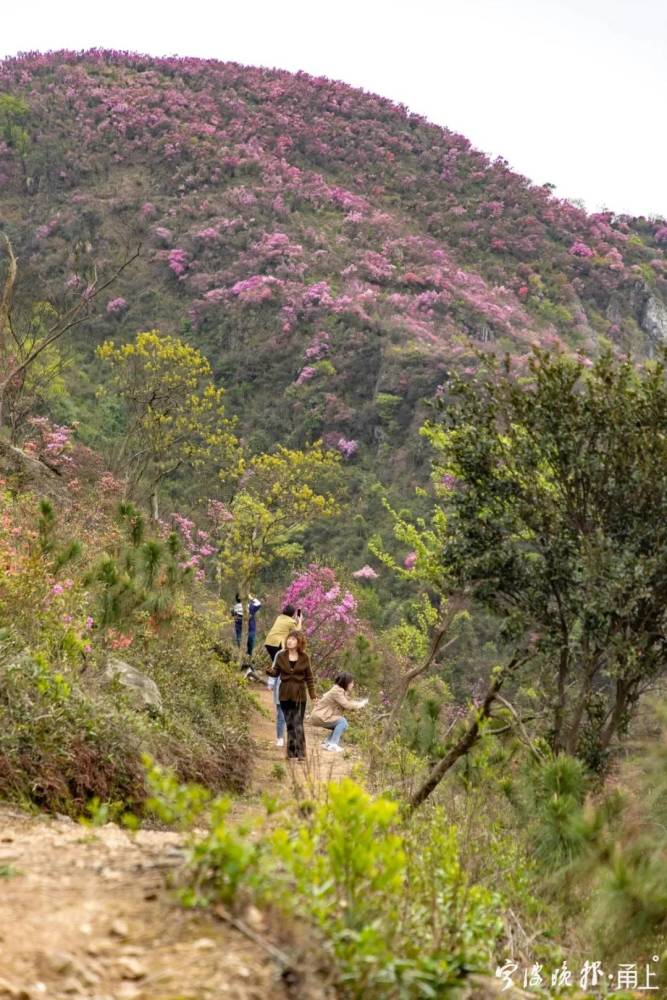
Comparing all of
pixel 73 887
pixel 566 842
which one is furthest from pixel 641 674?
pixel 73 887

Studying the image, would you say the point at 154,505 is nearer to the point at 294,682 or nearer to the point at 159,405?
the point at 159,405

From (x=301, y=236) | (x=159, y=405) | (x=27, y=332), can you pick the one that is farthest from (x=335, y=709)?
(x=301, y=236)

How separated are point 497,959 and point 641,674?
421 cm

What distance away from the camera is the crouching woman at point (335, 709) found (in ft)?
32.6

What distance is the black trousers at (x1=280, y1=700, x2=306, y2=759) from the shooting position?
29.7ft

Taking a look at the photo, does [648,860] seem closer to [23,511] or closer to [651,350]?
[23,511]

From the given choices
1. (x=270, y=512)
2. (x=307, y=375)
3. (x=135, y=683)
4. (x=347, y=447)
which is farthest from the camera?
(x=307, y=375)

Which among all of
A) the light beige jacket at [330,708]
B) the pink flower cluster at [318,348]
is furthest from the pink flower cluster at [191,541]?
the pink flower cluster at [318,348]

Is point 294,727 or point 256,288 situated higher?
point 256,288

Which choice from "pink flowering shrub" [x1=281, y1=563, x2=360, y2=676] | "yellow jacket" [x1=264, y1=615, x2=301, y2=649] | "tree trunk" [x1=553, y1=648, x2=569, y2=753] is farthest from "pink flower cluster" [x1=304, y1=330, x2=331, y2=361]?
"tree trunk" [x1=553, y1=648, x2=569, y2=753]

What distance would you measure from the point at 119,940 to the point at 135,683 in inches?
217

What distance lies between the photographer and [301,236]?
38938 mm

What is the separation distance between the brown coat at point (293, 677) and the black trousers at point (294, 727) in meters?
0.14

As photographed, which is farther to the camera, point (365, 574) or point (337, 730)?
point (365, 574)
